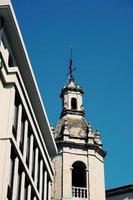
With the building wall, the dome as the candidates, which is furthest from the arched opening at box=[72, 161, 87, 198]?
the dome

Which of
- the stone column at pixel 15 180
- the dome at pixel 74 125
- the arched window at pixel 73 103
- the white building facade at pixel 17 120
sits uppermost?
the arched window at pixel 73 103

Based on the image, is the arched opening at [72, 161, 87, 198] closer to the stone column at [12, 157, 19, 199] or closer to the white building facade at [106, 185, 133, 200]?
the white building facade at [106, 185, 133, 200]

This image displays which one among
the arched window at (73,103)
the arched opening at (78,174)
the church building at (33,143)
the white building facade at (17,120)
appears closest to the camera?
the white building facade at (17,120)

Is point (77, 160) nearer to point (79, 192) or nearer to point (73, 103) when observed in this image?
point (79, 192)

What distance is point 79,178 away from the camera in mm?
56312

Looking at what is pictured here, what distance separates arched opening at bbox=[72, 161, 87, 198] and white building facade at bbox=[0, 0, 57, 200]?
416 inches

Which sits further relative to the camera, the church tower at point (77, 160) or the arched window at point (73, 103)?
the arched window at point (73, 103)

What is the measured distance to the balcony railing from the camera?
53569mm

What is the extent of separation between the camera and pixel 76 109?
61.3 meters

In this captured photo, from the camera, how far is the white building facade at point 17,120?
34.7 m

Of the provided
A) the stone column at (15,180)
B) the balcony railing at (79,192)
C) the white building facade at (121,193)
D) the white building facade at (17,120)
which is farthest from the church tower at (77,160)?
the stone column at (15,180)

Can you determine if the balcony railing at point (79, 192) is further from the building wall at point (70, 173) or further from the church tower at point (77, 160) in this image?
the building wall at point (70, 173)

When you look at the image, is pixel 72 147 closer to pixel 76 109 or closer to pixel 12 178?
pixel 76 109

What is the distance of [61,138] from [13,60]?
1921 cm
